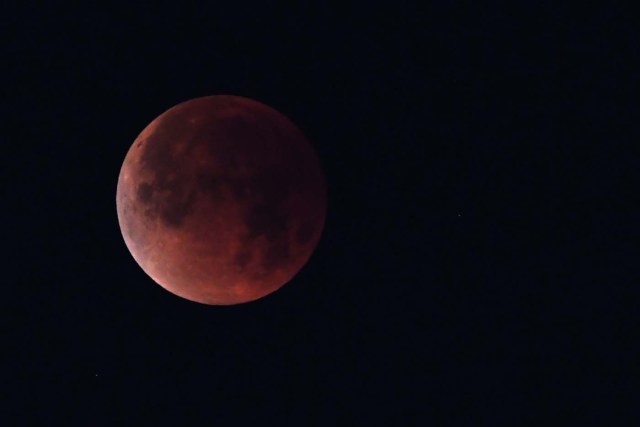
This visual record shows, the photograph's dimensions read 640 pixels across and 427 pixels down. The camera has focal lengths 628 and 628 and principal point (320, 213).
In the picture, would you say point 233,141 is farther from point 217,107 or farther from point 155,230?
point 155,230

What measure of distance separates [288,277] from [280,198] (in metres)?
1.13

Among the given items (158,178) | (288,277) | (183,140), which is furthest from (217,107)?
(288,277)

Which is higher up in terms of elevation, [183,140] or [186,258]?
[183,140]

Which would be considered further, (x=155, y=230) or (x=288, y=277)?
(x=288, y=277)

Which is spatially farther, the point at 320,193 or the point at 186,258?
the point at 320,193

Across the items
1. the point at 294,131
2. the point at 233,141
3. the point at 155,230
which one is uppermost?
the point at 294,131

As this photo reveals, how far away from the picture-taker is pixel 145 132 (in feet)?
22.4

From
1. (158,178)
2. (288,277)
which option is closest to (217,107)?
(158,178)

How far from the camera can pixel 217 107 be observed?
6645 millimetres

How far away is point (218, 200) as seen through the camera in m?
6.11

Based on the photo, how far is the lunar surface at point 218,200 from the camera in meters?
6.15

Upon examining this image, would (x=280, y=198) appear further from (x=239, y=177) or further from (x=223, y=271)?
(x=223, y=271)

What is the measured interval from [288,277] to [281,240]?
0.71m

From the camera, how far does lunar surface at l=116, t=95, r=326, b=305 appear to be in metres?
6.15
